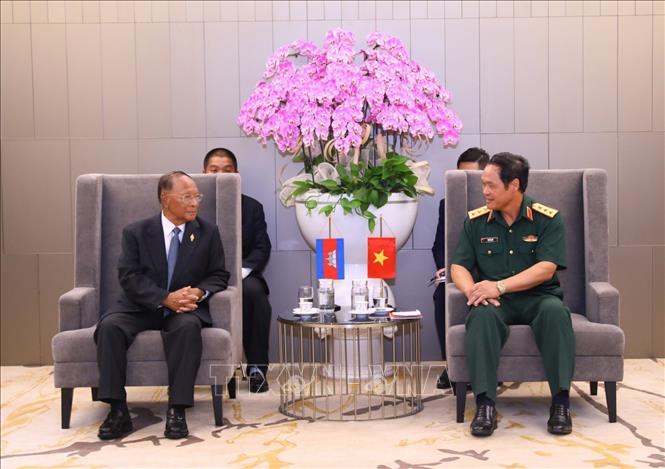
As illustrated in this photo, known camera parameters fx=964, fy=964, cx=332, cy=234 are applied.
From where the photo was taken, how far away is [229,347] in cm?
429

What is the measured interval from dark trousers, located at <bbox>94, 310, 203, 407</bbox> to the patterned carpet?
20cm

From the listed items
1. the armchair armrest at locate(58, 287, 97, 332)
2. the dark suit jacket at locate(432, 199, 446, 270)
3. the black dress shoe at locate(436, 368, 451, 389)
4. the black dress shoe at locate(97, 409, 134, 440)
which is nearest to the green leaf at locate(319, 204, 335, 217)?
the dark suit jacket at locate(432, 199, 446, 270)

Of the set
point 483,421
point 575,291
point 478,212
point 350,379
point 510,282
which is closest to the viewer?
point 483,421

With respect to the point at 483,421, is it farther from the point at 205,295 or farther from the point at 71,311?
the point at 71,311

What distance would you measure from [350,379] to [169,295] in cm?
122

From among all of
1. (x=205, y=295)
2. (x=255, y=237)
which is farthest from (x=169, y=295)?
(x=255, y=237)

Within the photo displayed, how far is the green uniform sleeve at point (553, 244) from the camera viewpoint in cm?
433

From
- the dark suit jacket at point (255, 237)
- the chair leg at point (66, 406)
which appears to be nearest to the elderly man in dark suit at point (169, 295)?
the chair leg at point (66, 406)

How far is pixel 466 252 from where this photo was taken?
4.48m

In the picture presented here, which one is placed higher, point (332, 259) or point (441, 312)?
point (332, 259)

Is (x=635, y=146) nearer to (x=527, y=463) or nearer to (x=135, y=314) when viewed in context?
(x=527, y=463)

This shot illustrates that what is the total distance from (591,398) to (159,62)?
3.15 metres

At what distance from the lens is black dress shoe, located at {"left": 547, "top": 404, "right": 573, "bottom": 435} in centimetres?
405

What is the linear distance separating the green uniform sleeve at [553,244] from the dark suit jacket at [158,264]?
1.48 meters
